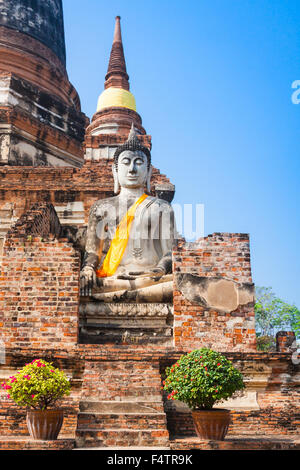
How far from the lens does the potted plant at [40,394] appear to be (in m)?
4.82

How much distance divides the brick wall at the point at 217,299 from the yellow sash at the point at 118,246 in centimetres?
135

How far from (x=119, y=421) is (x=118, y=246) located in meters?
3.69

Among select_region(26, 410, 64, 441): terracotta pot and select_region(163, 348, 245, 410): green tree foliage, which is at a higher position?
select_region(163, 348, 245, 410): green tree foliage

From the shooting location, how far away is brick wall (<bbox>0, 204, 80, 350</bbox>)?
659 cm

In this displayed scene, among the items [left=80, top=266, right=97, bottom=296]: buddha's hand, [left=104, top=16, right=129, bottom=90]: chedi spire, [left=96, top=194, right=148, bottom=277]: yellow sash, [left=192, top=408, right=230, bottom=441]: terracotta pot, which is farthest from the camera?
[left=104, top=16, right=129, bottom=90]: chedi spire

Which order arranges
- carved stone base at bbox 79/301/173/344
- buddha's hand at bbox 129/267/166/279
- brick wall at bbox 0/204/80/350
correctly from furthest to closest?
buddha's hand at bbox 129/267/166/279 → carved stone base at bbox 79/301/173/344 → brick wall at bbox 0/204/80/350

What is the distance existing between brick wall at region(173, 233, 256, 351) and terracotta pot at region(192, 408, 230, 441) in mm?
1736

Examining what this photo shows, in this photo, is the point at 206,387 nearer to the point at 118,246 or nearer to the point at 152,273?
the point at 152,273

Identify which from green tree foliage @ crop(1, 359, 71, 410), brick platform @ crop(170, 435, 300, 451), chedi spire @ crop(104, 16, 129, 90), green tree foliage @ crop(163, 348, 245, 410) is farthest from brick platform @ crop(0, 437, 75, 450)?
chedi spire @ crop(104, 16, 129, 90)

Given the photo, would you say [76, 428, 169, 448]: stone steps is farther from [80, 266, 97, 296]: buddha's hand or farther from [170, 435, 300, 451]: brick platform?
[80, 266, 97, 296]: buddha's hand

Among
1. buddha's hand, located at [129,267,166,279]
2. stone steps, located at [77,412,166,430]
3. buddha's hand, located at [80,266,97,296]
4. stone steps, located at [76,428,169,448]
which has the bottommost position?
stone steps, located at [76,428,169,448]

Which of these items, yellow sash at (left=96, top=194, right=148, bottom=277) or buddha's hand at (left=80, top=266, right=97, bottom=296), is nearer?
buddha's hand at (left=80, top=266, right=97, bottom=296)

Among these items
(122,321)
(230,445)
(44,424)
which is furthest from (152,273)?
(230,445)
